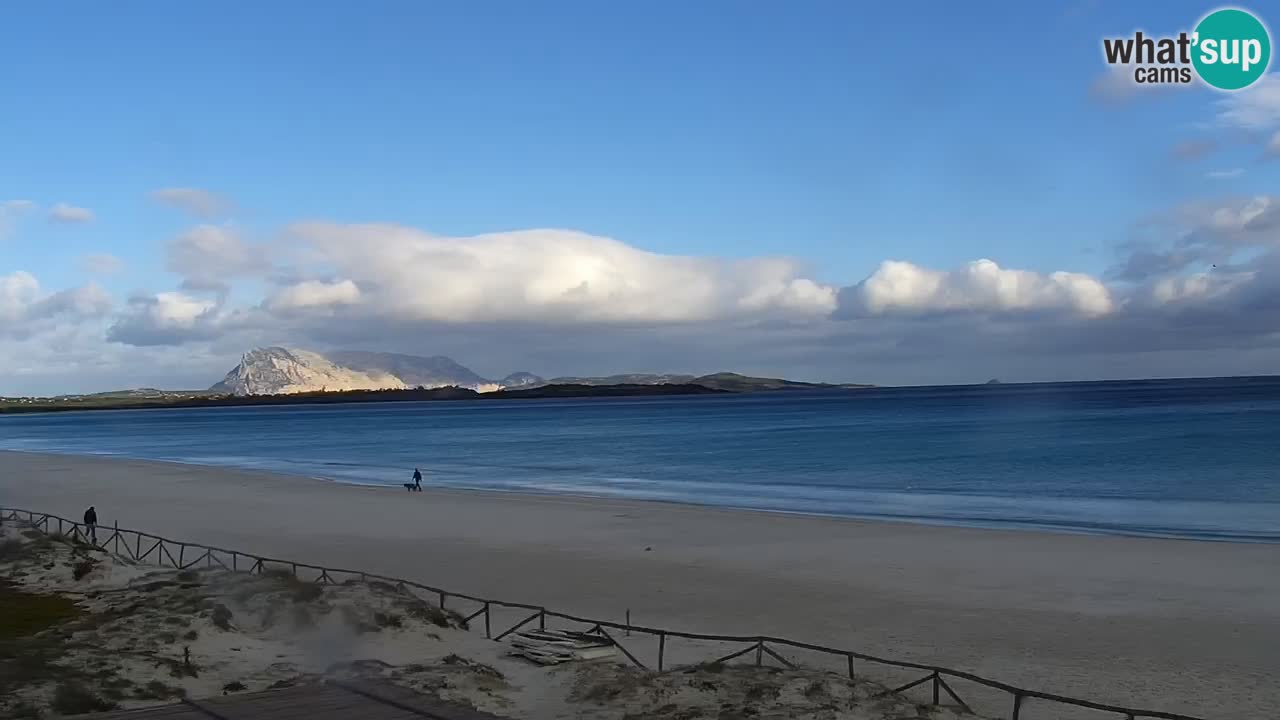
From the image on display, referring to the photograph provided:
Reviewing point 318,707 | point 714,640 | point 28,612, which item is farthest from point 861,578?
point 28,612

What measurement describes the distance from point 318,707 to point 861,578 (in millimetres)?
19830

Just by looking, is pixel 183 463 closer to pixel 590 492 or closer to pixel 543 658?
pixel 590 492

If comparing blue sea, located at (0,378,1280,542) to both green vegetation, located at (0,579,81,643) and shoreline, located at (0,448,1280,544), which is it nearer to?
shoreline, located at (0,448,1280,544)

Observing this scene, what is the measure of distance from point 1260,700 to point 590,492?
1925 inches

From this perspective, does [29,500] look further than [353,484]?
No

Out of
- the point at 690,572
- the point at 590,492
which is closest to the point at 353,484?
the point at 590,492

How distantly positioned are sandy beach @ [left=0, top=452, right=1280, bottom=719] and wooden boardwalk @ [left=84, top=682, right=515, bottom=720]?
1062 centimetres

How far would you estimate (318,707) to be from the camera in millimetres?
15789

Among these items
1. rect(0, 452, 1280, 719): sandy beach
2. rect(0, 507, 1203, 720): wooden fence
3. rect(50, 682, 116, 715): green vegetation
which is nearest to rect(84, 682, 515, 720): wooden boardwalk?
rect(50, 682, 116, 715): green vegetation

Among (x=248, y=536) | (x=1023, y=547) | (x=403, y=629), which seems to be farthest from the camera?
(x=248, y=536)

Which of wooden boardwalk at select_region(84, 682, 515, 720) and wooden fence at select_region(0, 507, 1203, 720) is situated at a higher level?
wooden boardwalk at select_region(84, 682, 515, 720)

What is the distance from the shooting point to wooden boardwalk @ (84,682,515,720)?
1530 centimetres

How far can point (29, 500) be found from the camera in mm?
61844

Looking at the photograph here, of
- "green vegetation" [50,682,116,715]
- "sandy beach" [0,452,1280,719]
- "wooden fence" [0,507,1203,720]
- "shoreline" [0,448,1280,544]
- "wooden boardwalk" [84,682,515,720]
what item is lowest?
"shoreline" [0,448,1280,544]
